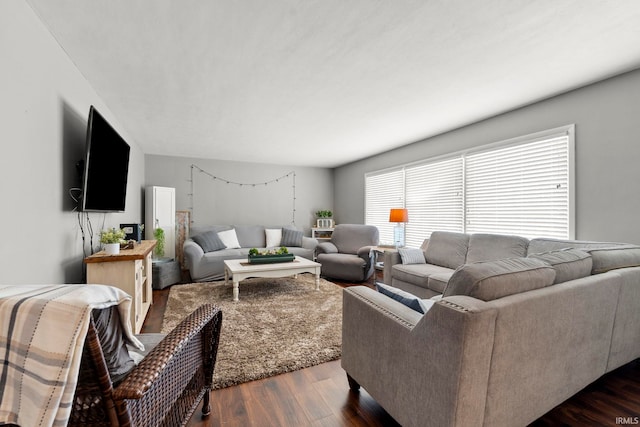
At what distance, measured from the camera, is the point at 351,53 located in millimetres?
2137

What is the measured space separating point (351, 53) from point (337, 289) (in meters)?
3.02

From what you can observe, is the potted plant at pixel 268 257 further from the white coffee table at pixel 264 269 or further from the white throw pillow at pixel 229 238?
the white throw pillow at pixel 229 238

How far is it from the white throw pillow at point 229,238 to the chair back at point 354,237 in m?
1.99

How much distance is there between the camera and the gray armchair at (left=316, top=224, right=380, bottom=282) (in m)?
4.54

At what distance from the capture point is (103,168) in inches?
95.3

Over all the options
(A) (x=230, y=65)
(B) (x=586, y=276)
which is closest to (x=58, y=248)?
(A) (x=230, y=65)

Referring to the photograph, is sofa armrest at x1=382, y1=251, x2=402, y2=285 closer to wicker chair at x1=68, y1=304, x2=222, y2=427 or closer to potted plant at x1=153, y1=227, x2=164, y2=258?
wicker chair at x1=68, y1=304, x2=222, y2=427

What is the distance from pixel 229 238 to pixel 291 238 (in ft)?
4.14

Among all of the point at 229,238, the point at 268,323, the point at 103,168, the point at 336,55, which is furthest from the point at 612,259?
the point at 229,238

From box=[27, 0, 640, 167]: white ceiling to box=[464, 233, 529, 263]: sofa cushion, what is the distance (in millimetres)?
1523

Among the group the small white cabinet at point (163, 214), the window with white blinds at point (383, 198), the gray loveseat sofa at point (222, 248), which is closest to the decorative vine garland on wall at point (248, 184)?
the small white cabinet at point (163, 214)

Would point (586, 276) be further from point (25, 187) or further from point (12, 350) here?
point (25, 187)

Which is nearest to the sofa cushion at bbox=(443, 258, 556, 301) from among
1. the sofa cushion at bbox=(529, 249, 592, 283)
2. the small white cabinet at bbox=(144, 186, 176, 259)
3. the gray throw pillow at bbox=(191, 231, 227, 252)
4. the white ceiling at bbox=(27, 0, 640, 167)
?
the sofa cushion at bbox=(529, 249, 592, 283)

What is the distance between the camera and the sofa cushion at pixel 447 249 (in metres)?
3.46
